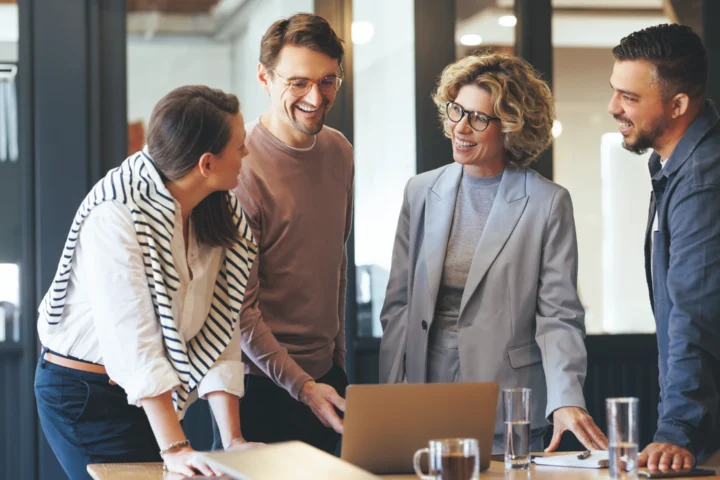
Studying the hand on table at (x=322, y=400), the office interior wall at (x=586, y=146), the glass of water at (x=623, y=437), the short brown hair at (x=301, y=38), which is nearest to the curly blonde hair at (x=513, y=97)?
the short brown hair at (x=301, y=38)

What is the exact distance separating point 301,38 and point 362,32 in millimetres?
1627

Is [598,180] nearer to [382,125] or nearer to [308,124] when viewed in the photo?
[382,125]

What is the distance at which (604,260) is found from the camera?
438 centimetres

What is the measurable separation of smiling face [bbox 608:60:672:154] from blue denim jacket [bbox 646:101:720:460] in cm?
15

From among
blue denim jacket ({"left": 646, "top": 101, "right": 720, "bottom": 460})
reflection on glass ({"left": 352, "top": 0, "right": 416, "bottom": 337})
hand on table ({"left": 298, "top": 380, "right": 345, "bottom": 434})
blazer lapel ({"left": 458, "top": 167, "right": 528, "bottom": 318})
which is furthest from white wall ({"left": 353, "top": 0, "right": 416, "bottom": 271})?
blue denim jacket ({"left": 646, "top": 101, "right": 720, "bottom": 460})

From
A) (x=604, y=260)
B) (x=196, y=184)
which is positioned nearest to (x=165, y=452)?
(x=196, y=184)

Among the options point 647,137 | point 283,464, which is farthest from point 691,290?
point 283,464

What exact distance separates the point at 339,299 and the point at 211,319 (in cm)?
74

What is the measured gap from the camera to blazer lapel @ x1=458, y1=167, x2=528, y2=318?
258 centimetres

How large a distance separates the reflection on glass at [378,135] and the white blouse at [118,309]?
203 cm

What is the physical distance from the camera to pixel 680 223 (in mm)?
2172

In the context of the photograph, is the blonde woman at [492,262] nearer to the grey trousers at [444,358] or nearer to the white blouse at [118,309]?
the grey trousers at [444,358]

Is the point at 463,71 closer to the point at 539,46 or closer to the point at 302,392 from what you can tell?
the point at 302,392

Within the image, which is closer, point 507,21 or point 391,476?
point 391,476
